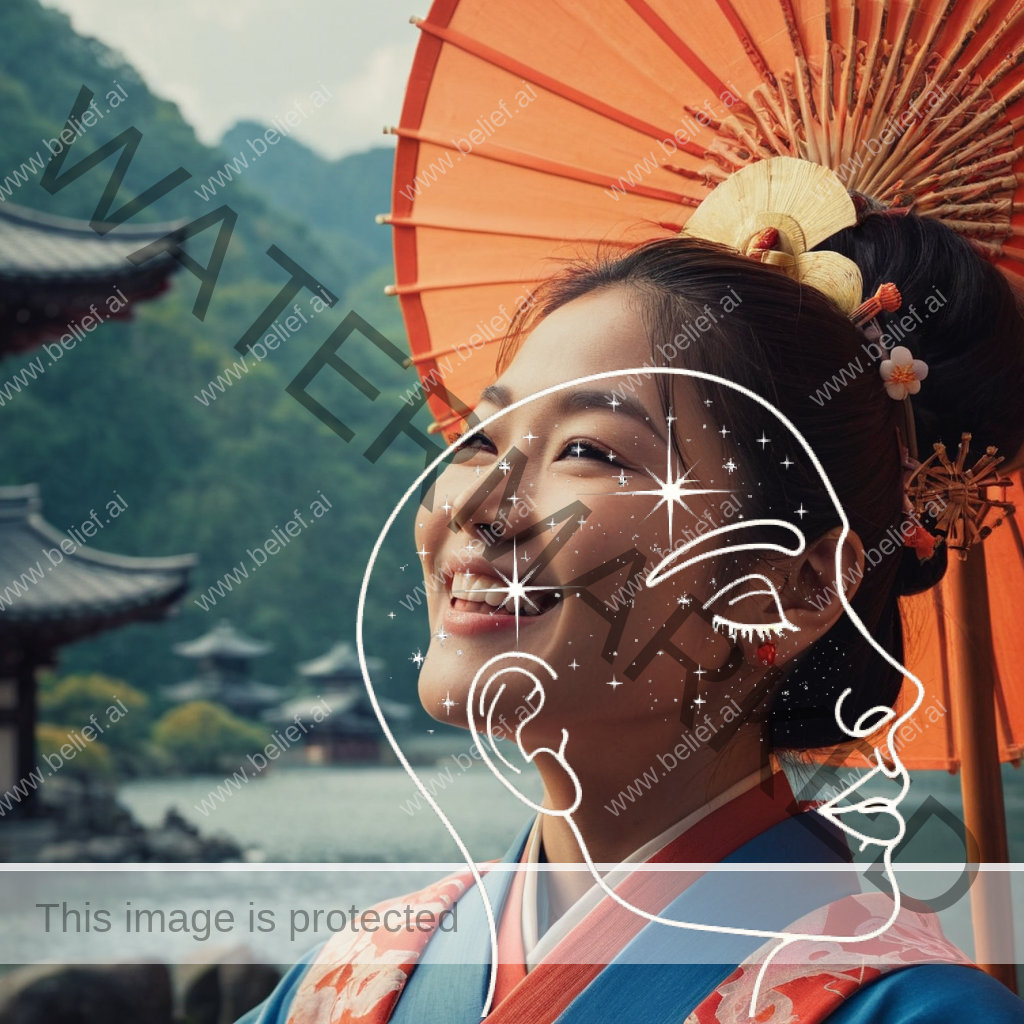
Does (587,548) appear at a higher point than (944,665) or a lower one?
lower

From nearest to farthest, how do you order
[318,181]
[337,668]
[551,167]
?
[551,167] < [337,668] < [318,181]

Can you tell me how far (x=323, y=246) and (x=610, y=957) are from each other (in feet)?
86.2

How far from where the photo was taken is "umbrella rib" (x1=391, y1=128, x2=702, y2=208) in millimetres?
1325

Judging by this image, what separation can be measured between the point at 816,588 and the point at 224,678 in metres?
18.2

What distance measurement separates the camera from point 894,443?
1.14 m

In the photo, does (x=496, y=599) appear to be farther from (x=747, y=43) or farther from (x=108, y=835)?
(x=108, y=835)

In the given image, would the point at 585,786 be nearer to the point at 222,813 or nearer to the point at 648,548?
the point at 648,548

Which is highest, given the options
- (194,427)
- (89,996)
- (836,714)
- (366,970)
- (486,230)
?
(486,230)

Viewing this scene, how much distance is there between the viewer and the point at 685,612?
1005 mm

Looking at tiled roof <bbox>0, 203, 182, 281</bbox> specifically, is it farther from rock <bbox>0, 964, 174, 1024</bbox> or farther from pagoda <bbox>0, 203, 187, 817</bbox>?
rock <bbox>0, 964, 174, 1024</bbox>

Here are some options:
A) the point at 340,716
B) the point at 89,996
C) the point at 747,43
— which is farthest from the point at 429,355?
the point at 340,716

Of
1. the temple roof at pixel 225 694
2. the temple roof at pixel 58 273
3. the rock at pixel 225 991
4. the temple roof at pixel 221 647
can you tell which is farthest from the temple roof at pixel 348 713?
the rock at pixel 225 991

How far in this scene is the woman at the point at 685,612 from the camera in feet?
3.18

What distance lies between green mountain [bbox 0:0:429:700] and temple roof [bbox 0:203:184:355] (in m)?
9.74
